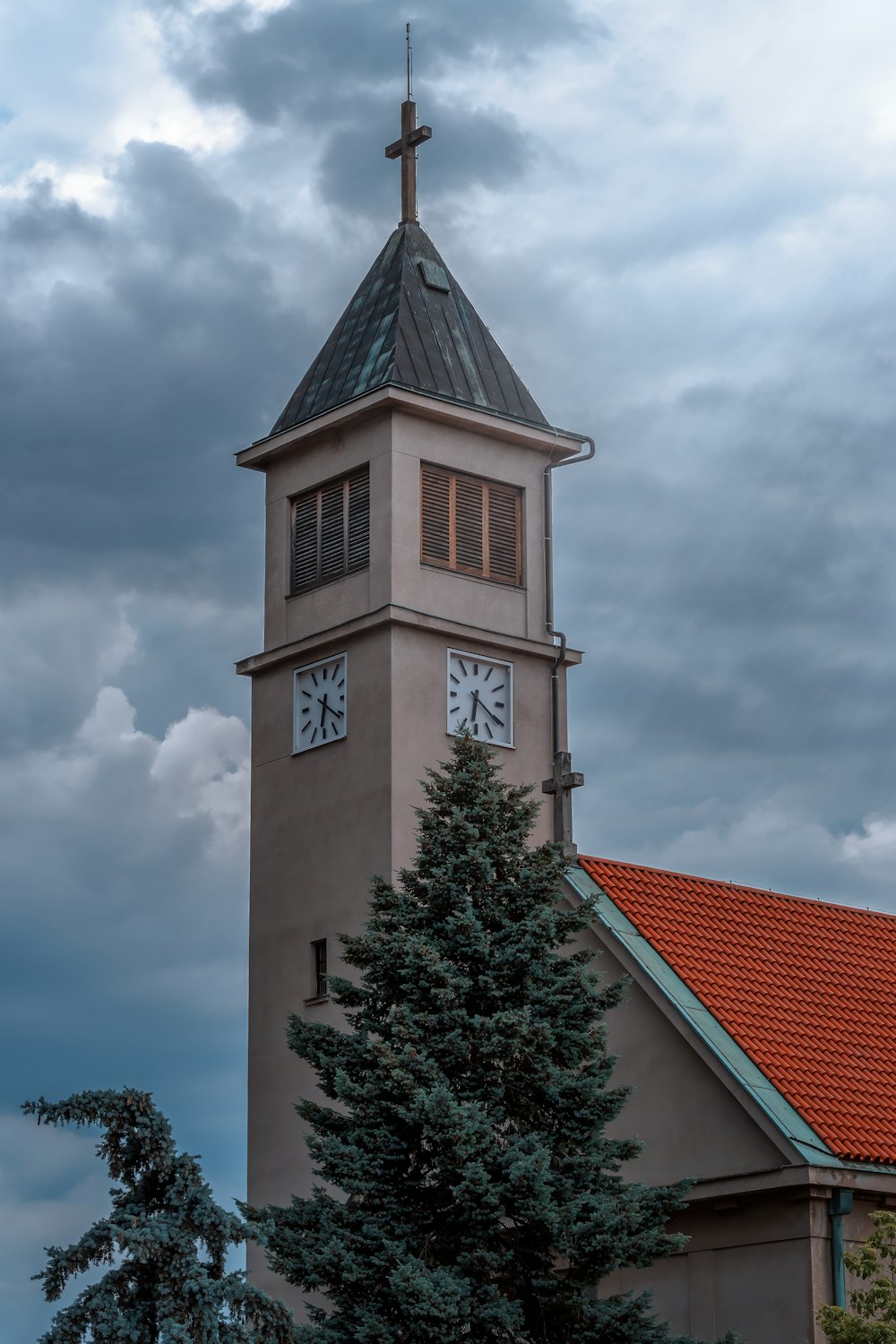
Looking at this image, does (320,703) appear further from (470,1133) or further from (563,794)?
(470,1133)

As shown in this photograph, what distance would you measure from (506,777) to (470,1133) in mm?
12786

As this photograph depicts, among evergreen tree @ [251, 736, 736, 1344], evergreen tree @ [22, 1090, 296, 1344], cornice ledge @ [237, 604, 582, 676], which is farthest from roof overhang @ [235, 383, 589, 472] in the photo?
evergreen tree @ [22, 1090, 296, 1344]

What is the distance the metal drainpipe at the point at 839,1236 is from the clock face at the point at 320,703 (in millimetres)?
11068

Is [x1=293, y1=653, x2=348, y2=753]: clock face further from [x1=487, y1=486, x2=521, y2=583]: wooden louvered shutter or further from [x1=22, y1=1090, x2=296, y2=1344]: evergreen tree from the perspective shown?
[x1=22, y1=1090, x2=296, y2=1344]: evergreen tree

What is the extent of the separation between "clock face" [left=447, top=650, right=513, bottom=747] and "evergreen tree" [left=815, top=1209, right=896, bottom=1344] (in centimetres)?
1227

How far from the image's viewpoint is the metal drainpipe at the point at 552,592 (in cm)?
3269

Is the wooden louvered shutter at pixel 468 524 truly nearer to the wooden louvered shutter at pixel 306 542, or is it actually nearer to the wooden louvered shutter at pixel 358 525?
the wooden louvered shutter at pixel 358 525

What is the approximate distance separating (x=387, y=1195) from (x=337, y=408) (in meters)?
15.2

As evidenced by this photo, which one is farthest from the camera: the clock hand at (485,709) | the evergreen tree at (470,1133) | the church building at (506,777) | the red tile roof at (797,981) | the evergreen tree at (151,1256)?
the clock hand at (485,709)

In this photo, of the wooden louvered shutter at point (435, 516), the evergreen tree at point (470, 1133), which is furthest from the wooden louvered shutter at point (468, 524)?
the evergreen tree at point (470, 1133)

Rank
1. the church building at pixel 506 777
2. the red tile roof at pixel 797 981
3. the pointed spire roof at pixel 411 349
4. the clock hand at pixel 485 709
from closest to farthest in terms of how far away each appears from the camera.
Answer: the church building at pixel 506 777 < the red tile roof at pixel 797 981 < the clock hand at pixel 485 709 < the pointed spire roof at pixel 411 349

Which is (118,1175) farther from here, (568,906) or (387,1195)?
(568,906)

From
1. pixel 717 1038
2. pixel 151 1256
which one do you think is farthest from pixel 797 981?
pixel 151 1256

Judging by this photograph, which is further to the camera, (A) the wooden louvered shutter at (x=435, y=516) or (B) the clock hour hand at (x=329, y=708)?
(A) the wooden louvered shutter at (x=435, y=516)
